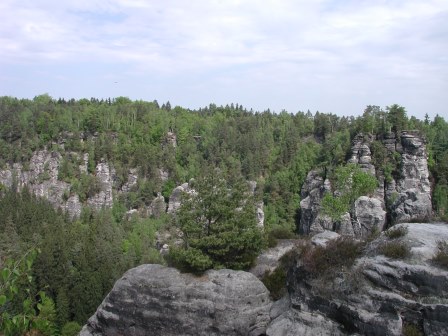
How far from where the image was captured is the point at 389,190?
79.7 meters

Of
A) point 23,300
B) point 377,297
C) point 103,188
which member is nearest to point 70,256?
point 377,297

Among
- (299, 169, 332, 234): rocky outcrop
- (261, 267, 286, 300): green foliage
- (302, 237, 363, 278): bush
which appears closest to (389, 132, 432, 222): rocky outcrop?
(299, 169, 332, 234): rocky outcrop

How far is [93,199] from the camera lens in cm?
10512

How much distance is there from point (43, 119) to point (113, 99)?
5634 cm

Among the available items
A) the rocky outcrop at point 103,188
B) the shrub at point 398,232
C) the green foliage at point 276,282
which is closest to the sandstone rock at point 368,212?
the green foliage at point 276,282

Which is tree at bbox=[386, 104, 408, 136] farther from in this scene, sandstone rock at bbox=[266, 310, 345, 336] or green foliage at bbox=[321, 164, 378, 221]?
sandstone rock at bbox=[266, 310, 345, 336]

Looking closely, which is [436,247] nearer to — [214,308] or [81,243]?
[214,308]

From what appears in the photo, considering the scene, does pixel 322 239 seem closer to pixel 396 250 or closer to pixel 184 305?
pixel 396 250

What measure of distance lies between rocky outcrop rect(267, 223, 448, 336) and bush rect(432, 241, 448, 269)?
0.21 meters

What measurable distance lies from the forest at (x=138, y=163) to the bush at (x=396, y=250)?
1201 centimetres

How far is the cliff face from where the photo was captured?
6912cm

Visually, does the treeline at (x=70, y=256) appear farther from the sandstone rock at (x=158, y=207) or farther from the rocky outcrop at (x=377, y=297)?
the rocky outcrop at (x=377, y=297)

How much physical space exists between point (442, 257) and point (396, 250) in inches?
64.2

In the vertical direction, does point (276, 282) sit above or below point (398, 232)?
below
